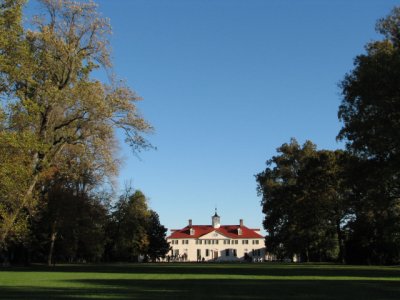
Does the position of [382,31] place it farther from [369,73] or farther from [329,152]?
[329,152]

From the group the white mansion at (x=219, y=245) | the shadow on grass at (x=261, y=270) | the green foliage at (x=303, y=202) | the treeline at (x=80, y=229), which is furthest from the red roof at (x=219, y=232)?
the shadow on grass at (x=261, y=270)

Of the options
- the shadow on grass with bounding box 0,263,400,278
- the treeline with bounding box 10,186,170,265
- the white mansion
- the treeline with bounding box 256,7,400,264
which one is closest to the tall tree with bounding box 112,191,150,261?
the treeline with bounding box 10,186,170,265

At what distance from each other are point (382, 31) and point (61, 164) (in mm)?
23171

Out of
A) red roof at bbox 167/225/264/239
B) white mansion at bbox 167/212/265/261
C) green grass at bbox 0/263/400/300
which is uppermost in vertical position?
red roof at bbox 167/225/264/239

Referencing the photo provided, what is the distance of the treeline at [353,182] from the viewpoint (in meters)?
32.9

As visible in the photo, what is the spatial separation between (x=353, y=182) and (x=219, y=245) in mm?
111512

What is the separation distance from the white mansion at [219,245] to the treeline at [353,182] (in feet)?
196

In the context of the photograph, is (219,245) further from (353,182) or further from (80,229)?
(353,182)

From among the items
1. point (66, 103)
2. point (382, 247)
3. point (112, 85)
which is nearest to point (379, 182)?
point (112, 85)

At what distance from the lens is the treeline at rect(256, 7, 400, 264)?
3294 cm

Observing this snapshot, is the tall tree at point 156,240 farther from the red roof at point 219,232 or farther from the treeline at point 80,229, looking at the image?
the red roof at point 219,232

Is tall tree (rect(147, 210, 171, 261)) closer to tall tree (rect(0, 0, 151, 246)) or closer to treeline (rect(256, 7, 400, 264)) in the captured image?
treeline (rect(256, 7, 400, 264))

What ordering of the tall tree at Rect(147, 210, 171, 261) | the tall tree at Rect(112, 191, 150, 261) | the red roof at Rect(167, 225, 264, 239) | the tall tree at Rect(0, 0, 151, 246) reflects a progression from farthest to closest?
the red roof at Rect(167, 225, 264, 239) < the tall tree at Rect(147, 210, 171, 261) < the tall tree at Rect(112, 191, 150, 261) < the tall tree at Rect(0, 0, 151, 246)

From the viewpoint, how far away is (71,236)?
6162cm
